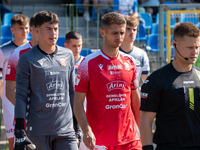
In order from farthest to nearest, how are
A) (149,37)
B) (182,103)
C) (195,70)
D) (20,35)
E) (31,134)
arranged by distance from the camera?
1. (149,37)
2. (20,35)
3. (31,134)
4. (195,70)
5. (182,103)

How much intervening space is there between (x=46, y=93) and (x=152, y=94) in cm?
148

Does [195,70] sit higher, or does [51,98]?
[195,70]

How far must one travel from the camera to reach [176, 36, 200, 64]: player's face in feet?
11.3

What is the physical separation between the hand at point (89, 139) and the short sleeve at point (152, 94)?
32.0 inches

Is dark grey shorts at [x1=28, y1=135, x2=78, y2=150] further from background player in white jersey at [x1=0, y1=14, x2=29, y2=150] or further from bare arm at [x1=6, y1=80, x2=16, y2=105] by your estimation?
background player in white jersey at [x1=0, y1=14, x2=29, y2=150]

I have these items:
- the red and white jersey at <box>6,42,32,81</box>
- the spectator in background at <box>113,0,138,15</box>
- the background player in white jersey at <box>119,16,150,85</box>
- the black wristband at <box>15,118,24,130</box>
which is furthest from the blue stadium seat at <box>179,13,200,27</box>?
the black wristband at <box>15,118,24,130</box>

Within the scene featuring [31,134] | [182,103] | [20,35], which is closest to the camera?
[182,103]

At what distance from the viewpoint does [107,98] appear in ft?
13.8

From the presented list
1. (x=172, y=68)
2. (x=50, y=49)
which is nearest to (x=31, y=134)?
(x=50, y=49)

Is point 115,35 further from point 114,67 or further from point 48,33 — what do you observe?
point 48,33

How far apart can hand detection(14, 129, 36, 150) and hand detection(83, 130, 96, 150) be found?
2.02ft

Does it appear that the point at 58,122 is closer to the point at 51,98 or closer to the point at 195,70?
the point at 51,98

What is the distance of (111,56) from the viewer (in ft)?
14.5

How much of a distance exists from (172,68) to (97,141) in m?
1.42
